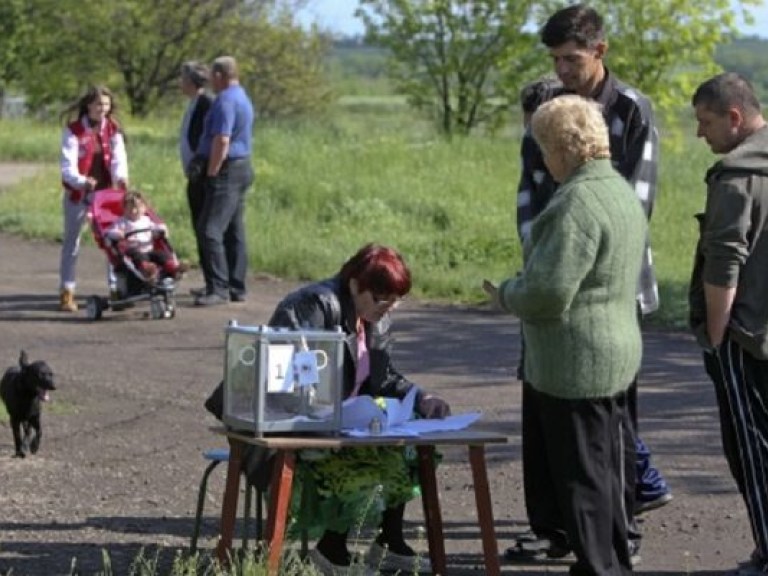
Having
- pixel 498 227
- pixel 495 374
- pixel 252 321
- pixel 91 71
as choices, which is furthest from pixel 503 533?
pixel 91 71

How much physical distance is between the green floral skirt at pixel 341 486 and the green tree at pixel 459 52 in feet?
101

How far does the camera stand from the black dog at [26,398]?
10.0m

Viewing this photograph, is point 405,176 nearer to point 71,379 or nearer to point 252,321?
point 252,321

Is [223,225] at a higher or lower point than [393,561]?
higher

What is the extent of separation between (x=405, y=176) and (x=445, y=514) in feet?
52.1

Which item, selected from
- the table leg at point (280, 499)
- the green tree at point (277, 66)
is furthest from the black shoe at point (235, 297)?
the green tree at point (277, 66)

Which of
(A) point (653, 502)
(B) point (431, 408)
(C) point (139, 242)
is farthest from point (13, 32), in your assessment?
(B) point (431, 408)

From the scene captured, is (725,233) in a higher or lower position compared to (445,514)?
higher

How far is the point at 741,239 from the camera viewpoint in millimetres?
7008

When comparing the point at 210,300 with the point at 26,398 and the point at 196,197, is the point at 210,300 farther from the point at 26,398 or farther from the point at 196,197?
the point at 26,398

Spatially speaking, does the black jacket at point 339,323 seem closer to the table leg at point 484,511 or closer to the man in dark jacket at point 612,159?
the table leg at point 484,511

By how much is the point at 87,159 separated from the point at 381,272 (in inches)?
332

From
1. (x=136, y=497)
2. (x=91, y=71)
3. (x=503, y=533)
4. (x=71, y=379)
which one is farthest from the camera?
(x=91, y=71)

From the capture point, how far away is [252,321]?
14.8 meters
